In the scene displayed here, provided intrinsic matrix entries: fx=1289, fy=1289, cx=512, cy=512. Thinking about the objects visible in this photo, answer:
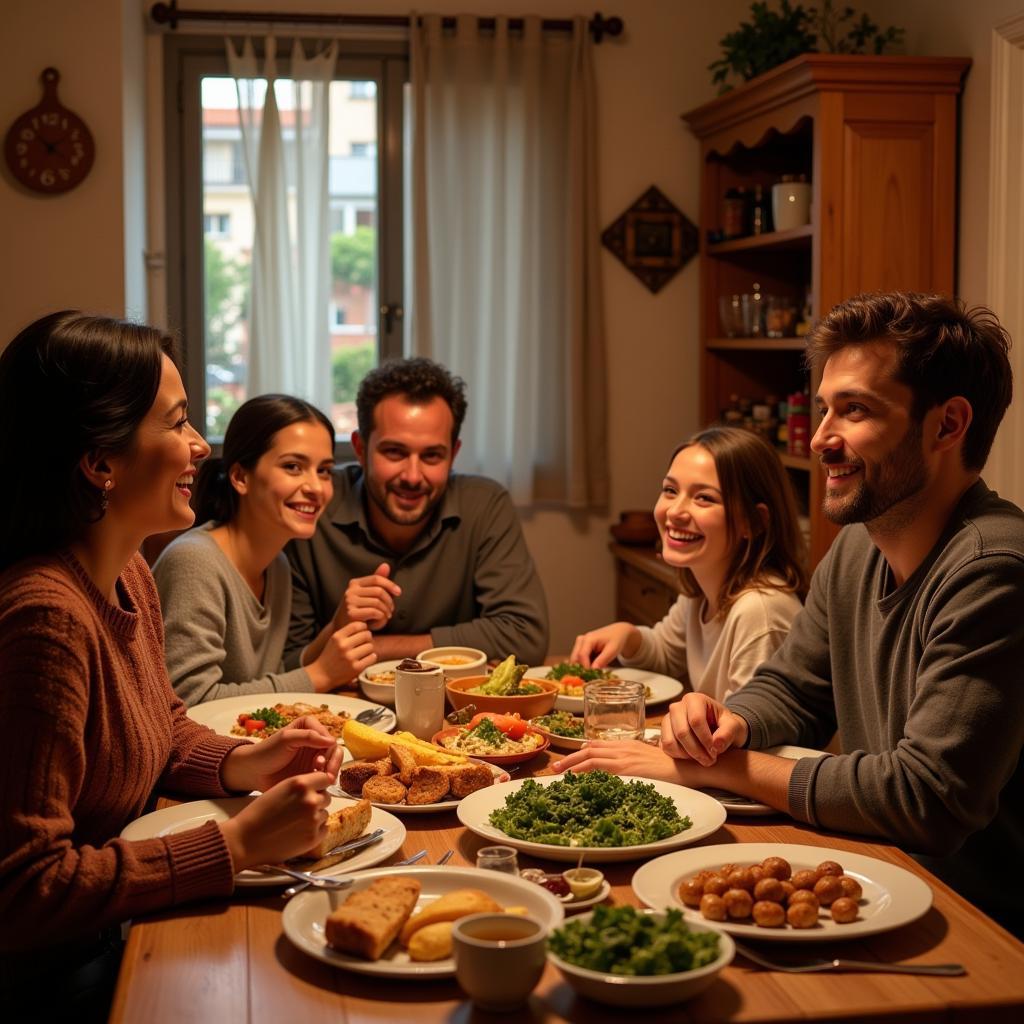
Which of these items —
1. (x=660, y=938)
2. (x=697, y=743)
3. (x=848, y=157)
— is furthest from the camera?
(x=848, y=157)

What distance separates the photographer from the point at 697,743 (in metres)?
1.82

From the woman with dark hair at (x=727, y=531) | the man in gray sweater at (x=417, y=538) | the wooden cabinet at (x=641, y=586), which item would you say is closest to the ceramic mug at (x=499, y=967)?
the woman with dark hair at (x=727, y=531)

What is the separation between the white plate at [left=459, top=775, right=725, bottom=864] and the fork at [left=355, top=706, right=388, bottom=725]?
48 cm

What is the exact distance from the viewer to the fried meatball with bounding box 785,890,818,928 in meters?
1.34

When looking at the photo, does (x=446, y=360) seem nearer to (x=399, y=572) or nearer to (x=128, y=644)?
(x=399, y=572)

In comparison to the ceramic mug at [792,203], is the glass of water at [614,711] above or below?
below

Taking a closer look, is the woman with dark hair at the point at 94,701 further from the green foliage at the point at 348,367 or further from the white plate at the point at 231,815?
the green foliage at the point at 348,367

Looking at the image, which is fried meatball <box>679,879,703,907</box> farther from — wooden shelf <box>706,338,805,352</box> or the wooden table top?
wooden shelf <box>706,338,805,352</box>

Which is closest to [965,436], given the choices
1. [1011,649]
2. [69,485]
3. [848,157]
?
[1011,649]

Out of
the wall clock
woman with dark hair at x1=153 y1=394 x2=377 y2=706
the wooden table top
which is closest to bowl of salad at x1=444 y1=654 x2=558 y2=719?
woman with dark hair at x1=153 y1=394 x2=377 y2=706

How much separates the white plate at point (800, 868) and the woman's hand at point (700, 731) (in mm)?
239

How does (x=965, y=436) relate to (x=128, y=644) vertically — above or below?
above

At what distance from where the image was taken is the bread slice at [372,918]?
128cm

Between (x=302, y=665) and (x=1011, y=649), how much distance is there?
61.1 inches
